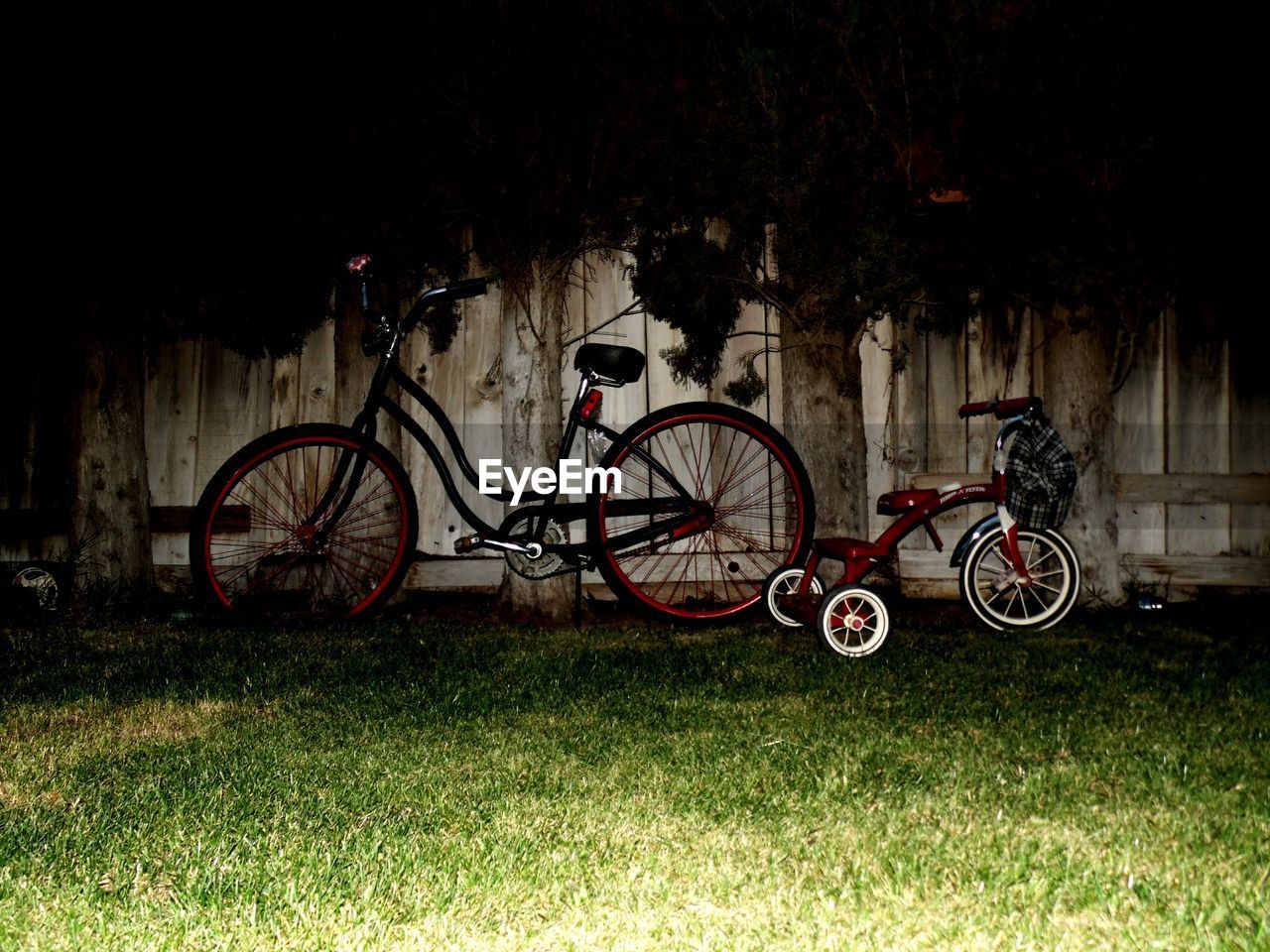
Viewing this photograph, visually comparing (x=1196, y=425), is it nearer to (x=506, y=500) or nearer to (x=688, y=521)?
(x=688, y=521)

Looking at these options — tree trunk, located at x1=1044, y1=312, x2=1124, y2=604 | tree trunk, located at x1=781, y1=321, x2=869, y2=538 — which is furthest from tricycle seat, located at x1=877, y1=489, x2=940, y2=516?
tree trunk, located at x1=1044, y1=312, x2=1124, y2=604

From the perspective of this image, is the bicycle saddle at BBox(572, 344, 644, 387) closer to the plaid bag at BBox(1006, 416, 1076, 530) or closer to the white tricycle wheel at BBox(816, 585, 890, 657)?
the white tricycle wheel at BBox(816, 585, 890, 657)

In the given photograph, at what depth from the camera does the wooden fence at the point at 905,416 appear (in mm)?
4812

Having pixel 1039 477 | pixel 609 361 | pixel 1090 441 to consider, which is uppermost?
pixel 609 361

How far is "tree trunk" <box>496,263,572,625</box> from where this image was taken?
4320mm

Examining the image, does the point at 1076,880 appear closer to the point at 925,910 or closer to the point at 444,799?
the point at 925,910

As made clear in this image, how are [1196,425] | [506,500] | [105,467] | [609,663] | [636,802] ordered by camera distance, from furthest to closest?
[1196,425], [105,467], [506,500], [609,663], [636,802]

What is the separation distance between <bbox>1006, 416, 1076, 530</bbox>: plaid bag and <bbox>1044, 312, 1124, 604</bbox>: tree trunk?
49 centimetres

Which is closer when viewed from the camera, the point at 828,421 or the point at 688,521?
the point at 688,521

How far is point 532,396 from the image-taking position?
4.34 m

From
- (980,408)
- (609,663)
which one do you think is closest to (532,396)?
(609,663)

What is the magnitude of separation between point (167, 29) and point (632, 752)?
139 inches

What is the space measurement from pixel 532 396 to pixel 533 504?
64cm

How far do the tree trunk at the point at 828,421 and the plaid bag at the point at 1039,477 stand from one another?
72cm
